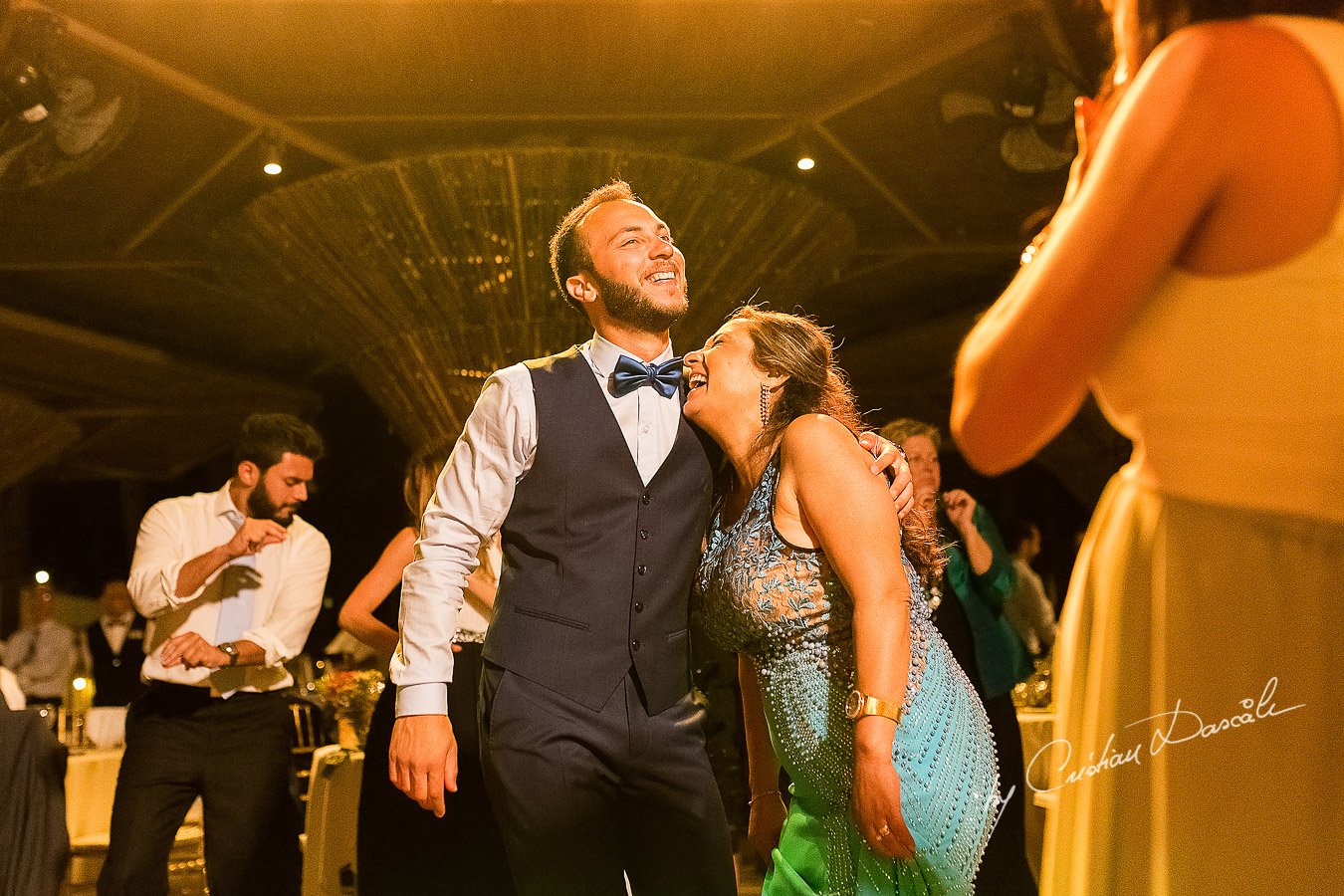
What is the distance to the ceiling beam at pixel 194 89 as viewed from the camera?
13.7ft

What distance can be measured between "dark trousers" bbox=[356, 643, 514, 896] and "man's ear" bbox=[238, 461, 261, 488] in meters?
0.78

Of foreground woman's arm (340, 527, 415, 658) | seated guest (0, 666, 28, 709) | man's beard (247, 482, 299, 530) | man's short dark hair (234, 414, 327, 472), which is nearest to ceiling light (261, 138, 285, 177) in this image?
man's short dark hair (234, 414, 327, 472)

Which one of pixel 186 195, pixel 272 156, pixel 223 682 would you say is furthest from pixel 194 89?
pixel 223 682

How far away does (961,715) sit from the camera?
160 centimetres

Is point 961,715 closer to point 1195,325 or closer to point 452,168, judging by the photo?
point 1195,325

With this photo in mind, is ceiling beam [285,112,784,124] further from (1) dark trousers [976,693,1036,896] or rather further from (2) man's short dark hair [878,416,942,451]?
(1) dark trousers [976,693,1036,896]

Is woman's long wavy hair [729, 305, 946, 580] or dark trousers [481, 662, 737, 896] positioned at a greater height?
woman's long wavy hair [729, 305, 946, 580]

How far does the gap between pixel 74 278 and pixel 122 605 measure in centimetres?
233

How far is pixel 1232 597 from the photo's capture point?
0.64 metres

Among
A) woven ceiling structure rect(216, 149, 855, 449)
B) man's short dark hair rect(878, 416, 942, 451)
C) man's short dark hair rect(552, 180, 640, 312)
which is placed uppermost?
woven ceiling structure rect(216, 149, 855, 449)

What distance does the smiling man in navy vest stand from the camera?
173cm

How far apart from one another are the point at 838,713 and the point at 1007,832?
1434 millimetres

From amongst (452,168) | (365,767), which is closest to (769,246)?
(452,168)
